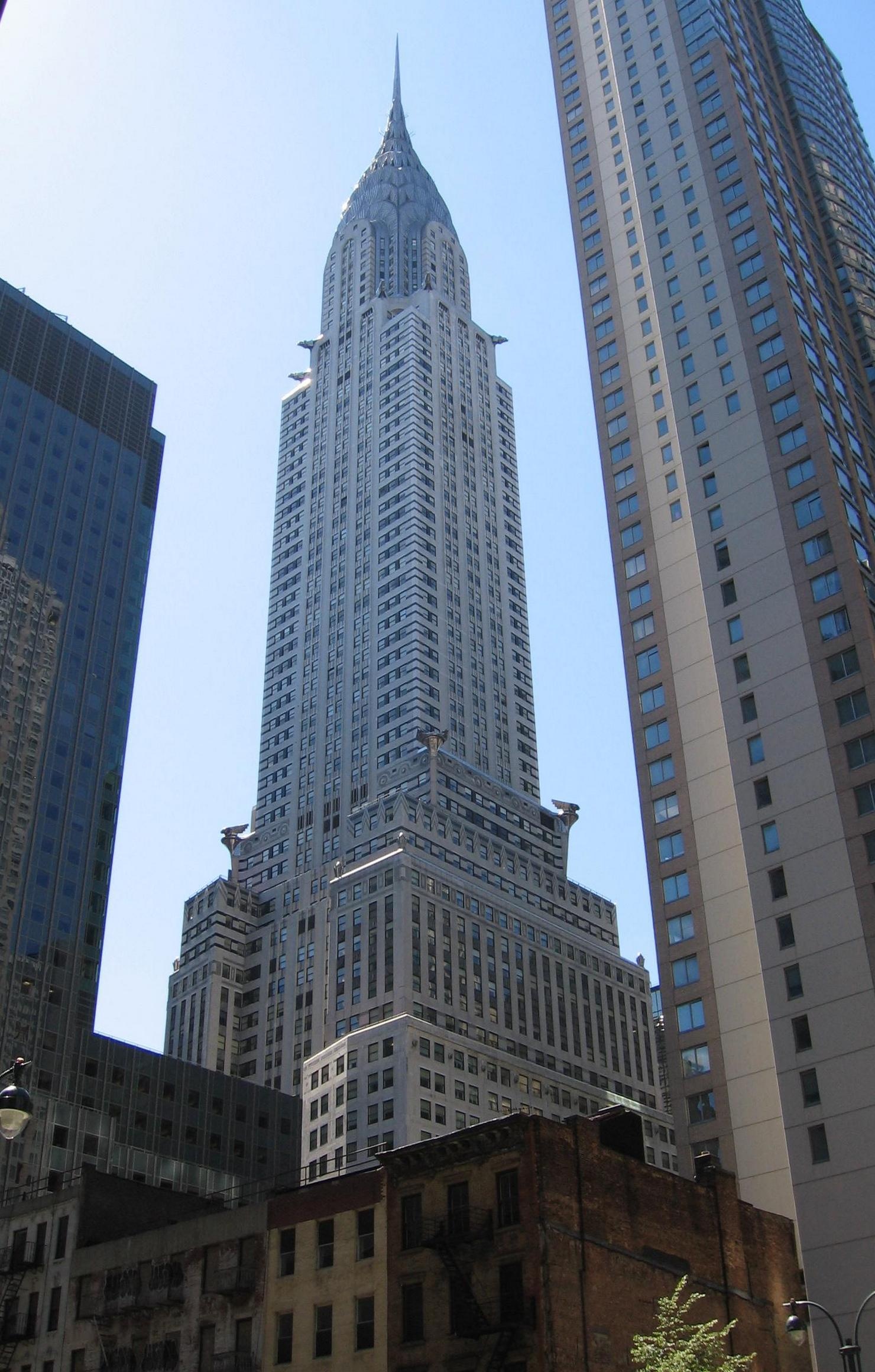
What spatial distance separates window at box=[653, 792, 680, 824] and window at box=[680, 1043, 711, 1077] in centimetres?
1447

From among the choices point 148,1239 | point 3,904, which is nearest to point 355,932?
point 3,904

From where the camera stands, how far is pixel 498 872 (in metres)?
198

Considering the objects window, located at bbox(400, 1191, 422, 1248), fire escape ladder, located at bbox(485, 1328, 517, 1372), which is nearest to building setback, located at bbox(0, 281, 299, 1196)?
window, located at bbox(400, 1191, 422, 1248)

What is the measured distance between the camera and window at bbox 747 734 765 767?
85250 millimetres

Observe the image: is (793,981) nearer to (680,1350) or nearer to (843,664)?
(843,664)

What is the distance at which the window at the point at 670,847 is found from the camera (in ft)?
289

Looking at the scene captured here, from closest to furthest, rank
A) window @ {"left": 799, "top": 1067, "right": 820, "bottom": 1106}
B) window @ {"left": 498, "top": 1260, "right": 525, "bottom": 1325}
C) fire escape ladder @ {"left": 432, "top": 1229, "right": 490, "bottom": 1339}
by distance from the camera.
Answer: window @ {"left": 498, "top": 1260, "right": 525, "bottom": 1325} < fire escape ladder @ {"left": 432, "top": 1229, "right": 490, "bottom": 1339} < window @ {"left": 799, "top": 1067, "right": 820, "bottom": 1106}

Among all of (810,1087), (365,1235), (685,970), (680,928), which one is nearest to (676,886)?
(680,928)

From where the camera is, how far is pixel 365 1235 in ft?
196

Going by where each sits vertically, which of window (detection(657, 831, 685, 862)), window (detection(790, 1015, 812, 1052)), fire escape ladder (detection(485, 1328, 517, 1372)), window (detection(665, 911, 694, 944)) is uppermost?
window (detection(657, 831, 685, 862))

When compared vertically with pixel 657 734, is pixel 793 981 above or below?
below

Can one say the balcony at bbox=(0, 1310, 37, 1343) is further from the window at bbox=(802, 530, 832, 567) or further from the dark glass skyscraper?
the dark glass skyscraper

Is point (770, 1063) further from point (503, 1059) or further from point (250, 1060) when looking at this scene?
point (250, 1060)

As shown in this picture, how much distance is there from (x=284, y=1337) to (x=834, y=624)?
50.2m
